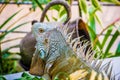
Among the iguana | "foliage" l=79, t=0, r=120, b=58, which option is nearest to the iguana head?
the iguana

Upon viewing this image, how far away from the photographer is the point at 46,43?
100 cm

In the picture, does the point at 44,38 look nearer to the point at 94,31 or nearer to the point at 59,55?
the point at 59,55

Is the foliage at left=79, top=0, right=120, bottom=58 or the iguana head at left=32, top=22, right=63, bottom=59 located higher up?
the iguana head at left=32, top=22, right=63, bottom=59

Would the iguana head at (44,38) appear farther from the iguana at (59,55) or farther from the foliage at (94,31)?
the foliage at (94,31)

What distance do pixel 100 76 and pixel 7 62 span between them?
4.98 ft

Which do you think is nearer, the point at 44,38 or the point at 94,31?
the point at 44,38

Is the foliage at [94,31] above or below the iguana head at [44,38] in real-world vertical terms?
below

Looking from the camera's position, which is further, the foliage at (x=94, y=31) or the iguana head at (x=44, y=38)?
the foliage at (x=94, y=31)

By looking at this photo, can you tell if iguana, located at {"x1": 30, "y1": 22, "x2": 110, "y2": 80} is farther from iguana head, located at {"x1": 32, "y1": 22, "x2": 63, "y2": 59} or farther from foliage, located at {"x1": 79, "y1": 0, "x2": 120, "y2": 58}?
foliage, located at {"x1": 79, "y1": 0, "x2": 120, "y2": 58}

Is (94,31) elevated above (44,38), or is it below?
below

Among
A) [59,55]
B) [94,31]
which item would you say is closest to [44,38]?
[59,55]

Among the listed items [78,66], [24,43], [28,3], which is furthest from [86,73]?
[28,3]

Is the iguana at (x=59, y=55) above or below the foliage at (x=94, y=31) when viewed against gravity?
above

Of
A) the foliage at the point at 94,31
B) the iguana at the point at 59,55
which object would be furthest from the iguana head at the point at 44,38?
the foliage at the point at 94,31
